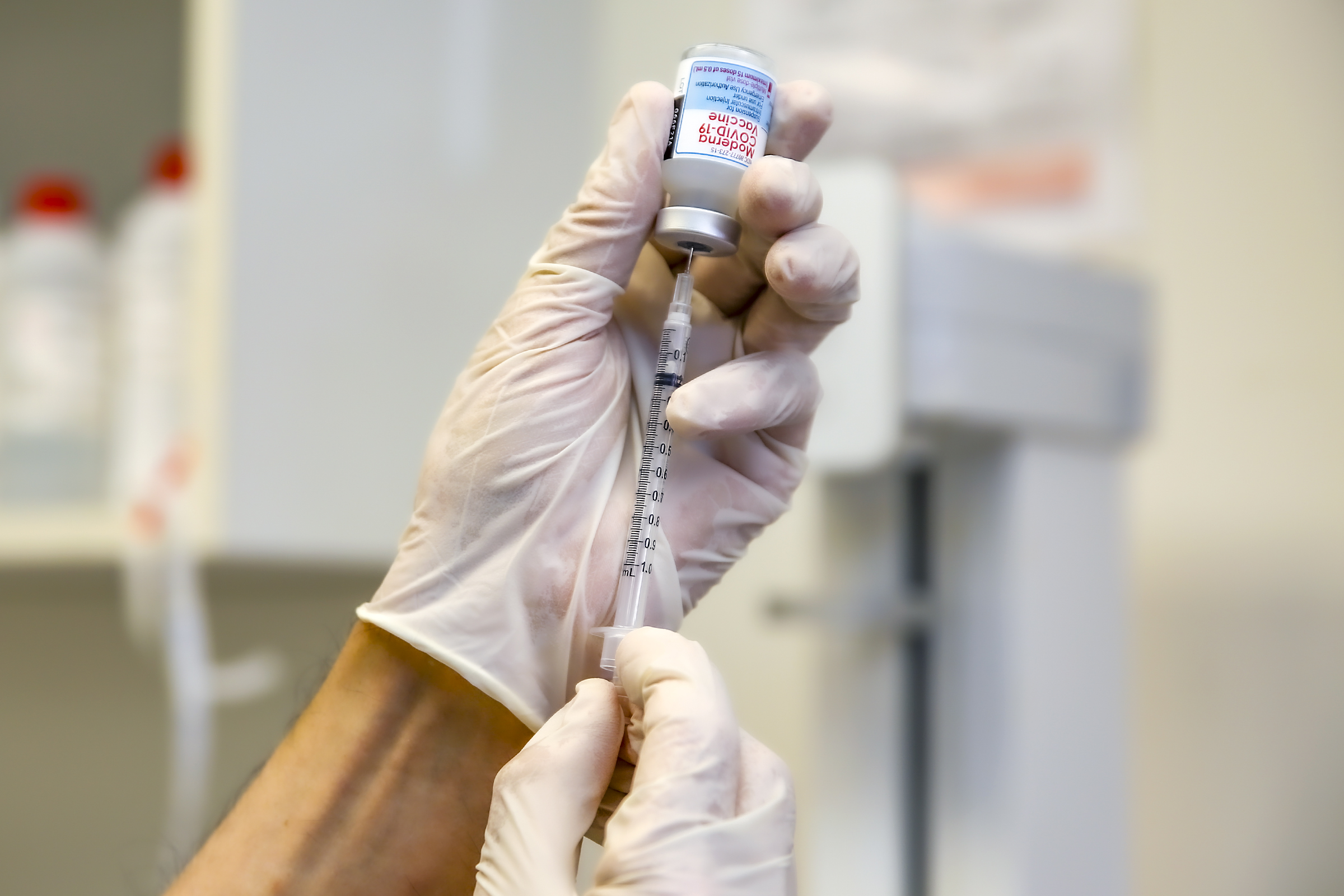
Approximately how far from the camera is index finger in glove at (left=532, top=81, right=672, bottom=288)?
0.61m

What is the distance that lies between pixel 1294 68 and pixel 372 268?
1.04 meters

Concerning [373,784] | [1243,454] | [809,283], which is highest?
[809,283]

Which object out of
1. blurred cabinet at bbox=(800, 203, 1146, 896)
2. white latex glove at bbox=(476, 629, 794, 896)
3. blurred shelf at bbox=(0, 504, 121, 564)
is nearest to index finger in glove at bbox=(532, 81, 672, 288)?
white latex glove at bbox=(476, 629, 794, 896)

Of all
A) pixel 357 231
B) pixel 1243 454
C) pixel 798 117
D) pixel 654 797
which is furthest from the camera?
pixel 1243 454

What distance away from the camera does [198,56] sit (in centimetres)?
92

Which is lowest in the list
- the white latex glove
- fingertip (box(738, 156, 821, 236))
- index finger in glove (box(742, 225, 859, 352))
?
the white latex glove

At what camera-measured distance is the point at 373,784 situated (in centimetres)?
68

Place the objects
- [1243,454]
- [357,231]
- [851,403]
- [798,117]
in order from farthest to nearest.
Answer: [1243,454], [357,231], [851,403], [798,117]

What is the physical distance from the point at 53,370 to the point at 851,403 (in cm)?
71

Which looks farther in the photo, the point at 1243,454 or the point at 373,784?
the point at 1243,454

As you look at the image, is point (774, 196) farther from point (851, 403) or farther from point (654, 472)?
point (851, 403)

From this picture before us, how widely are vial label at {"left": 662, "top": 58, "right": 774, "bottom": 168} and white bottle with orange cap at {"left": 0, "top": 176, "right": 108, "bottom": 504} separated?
0.72 m

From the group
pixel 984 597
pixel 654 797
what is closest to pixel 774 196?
pixel 654 797

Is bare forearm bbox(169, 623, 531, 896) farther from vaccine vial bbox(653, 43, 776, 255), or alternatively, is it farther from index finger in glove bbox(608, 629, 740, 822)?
vaccine vial bbox(653, 43, 776, 255)
